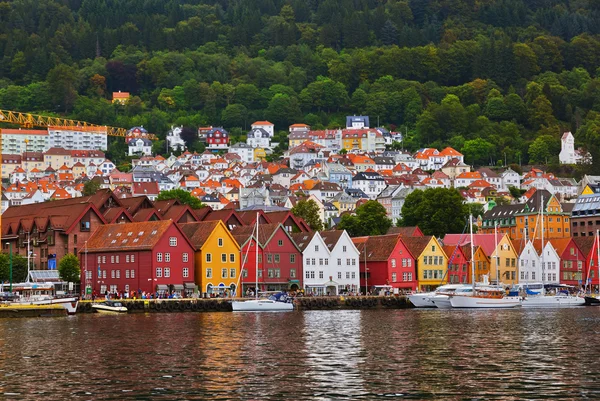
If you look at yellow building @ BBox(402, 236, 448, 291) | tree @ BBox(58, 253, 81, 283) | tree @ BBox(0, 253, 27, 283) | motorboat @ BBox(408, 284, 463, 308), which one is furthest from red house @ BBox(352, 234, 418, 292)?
tree @ BBox(0, 253, 27, 283)

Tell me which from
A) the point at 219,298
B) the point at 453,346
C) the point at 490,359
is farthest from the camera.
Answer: the point at 219,298

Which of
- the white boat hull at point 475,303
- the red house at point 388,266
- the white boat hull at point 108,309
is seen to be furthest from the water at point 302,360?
the red house at point 388,266

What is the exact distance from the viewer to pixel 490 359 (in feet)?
142

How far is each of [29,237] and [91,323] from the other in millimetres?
32387

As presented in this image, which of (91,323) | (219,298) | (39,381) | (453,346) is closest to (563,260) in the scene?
(219,298)

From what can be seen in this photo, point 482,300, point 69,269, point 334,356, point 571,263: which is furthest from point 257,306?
point 571,263

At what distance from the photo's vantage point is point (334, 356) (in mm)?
44875

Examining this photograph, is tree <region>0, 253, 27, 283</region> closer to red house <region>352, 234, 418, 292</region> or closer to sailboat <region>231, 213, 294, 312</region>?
sailboat <region>231, 213, 294, 312</region>

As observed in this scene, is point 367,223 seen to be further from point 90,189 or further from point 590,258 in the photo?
point 90,189

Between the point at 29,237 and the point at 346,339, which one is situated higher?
the point at 29,237

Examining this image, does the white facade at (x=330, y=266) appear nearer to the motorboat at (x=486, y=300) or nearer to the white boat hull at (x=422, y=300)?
the white boat hull at (x=422, y=300)

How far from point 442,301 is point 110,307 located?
25967 millimetres

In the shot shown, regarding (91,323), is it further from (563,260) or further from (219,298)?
(563,260)

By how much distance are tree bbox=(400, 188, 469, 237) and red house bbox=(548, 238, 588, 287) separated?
12230mm
